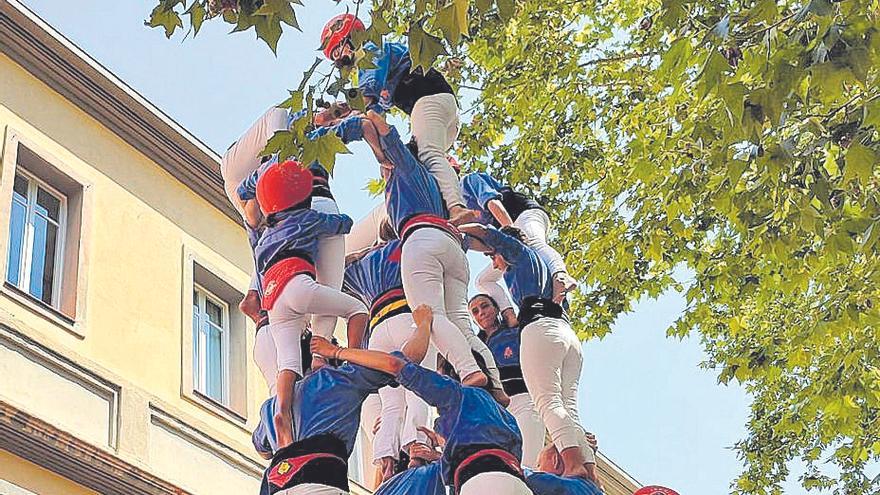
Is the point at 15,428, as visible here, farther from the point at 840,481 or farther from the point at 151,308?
the point at 840,481

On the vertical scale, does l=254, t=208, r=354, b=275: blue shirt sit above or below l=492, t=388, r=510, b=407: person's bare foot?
above

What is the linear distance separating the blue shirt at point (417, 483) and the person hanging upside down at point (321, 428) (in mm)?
235

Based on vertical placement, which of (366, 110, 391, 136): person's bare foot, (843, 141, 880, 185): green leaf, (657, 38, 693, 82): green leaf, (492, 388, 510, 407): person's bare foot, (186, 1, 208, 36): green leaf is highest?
(657, 38, 693, 82): green leaf

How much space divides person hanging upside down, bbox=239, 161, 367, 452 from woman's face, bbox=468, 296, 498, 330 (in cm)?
114

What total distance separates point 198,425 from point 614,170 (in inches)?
169

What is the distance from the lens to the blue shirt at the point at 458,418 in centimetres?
493

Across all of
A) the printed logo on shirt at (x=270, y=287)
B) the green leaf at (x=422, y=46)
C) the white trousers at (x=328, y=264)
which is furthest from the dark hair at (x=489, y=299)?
the green leaf at (x=422, y=46)

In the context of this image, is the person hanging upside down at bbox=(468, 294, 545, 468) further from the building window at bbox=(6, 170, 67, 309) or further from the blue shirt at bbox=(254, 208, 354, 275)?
the building window at bbox=(6, 170, 67, 309)

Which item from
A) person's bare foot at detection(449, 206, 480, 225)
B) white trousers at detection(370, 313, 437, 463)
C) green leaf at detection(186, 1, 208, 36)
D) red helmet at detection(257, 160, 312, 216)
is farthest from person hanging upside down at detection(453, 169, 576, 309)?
green leaf at detection(186, 1, 208, 36)

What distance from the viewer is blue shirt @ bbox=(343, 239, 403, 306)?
6164mm

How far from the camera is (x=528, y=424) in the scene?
21.4 feet

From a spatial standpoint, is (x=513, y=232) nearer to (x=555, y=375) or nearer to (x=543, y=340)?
(x=543, y=340)

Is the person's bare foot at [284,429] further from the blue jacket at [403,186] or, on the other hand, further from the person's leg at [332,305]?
the blue jacket at [403,186]

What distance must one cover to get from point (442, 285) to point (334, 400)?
948 millimetres
